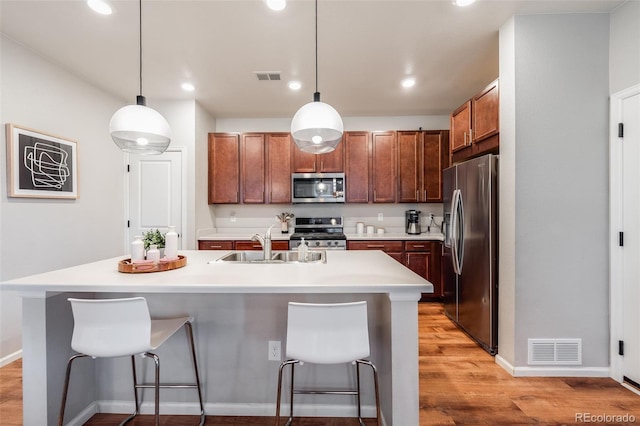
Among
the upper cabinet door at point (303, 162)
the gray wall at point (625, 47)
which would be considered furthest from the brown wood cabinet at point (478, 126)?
the upper cabinet door at point (303, 162)

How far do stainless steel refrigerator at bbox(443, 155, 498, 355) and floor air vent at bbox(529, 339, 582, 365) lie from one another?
1.06 feet

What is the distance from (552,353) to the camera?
223cm

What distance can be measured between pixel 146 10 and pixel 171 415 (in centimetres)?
274

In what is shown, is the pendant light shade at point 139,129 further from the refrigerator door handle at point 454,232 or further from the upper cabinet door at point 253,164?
the refrigerator door handle at point 454,232

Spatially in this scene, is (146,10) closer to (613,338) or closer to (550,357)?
(550,357)

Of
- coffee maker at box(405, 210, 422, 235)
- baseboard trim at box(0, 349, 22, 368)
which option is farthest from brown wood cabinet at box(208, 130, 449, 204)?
baseboard trim at box(0, 349, 22, 368)

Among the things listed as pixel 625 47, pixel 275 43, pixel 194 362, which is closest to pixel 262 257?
pixel 194 362

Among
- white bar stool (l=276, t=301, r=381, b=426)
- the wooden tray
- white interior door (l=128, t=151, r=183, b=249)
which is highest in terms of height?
white interior door (l=128, t=151, r=183, b=249)

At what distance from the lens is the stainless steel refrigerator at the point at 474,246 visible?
2498 millimetres

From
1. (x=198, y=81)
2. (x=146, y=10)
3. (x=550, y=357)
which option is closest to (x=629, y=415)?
(x=550, y=357)

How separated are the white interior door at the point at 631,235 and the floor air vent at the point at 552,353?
29 centimetres

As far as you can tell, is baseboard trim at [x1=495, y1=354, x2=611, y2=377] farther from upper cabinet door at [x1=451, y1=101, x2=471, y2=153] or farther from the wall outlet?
upper cabinet door at [x1=451, y1=101, x2=471, y2=153]

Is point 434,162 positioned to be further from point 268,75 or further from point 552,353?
point 552,353

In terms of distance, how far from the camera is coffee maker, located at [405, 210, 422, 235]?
4.25 m
